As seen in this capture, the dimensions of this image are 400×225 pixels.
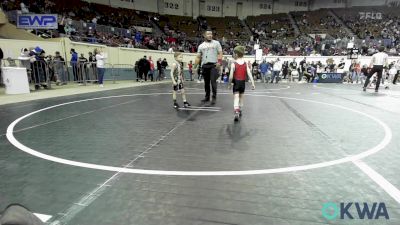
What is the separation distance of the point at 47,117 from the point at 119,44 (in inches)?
759

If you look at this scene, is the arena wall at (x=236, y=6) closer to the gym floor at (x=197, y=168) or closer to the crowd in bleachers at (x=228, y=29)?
the crowd in bleachers at (x=228, y=29)

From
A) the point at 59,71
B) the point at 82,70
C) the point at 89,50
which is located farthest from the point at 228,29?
the point at 59,71

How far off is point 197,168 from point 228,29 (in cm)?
4262

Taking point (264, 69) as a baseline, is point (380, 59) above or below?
above

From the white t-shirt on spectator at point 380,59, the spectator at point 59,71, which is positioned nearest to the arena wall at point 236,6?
the spectator at point 59,71

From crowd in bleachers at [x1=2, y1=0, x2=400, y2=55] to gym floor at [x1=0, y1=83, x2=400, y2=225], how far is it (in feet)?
54.2

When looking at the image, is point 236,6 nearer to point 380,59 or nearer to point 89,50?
point 89,50

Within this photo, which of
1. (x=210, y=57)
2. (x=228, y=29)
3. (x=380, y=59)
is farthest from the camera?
(x=228, y=29)

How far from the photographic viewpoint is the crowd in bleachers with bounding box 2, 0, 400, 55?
24.7 m

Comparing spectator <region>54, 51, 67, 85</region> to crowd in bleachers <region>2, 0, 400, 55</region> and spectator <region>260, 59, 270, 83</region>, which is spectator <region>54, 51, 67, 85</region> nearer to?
crowd in bleachers <region>2, 0, 400, 55</region>

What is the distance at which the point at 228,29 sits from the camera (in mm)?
43875

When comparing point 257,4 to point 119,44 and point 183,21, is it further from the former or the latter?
point 119,44

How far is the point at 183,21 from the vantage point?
42969 millimetres

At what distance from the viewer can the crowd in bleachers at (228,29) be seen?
2473 cm
